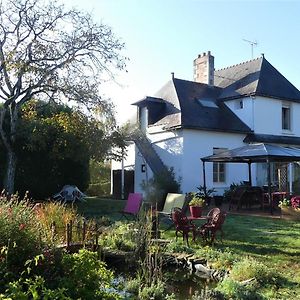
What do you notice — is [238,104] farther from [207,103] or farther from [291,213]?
[291,213]

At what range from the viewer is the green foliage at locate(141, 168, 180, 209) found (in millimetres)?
18797

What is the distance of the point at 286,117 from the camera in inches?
925

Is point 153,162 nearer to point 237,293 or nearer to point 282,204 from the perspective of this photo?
point 282,204

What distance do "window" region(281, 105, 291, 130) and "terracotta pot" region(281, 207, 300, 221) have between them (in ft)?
36.6

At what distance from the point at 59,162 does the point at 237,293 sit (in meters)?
15.3

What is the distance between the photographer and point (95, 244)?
25.7ft

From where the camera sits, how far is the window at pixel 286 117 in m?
23.3

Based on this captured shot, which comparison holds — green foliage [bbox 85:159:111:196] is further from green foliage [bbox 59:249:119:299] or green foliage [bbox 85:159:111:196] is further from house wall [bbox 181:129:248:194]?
green foliage [bbox 59:249:119:299]

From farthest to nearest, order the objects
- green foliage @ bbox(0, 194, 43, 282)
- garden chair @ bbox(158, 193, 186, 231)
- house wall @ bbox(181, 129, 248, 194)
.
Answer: house wall @ bbox(181, 129, 248, 194)
garden chair @ bbox(158, 193, 186, 231)
green foliage @ bbox(0, 194, 43, 282)

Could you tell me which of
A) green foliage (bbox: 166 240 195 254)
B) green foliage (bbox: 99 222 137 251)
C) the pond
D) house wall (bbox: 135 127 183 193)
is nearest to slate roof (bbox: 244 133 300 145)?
house wall (bbox: 135 127 183 193)

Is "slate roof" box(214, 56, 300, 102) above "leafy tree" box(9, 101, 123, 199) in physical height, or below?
above

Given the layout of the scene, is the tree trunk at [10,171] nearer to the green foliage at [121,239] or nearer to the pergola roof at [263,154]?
the pergola roof at [263,154]

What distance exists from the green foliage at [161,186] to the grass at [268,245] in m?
5.84

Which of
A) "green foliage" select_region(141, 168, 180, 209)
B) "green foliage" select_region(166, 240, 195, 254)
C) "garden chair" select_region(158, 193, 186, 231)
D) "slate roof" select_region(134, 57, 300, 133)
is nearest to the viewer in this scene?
"green foliage" select_region(166, 240, 195, 254)
